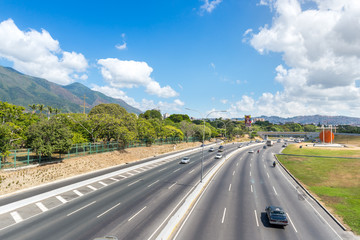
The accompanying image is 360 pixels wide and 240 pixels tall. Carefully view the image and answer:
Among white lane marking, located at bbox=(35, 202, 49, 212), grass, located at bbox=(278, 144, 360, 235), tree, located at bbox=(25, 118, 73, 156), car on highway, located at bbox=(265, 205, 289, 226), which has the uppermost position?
tree, located at bbox=(25, 118, 73, 156)

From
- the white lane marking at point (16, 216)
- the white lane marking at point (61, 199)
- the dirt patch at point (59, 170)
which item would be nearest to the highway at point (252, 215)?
the white lane marking at point (61, 199)

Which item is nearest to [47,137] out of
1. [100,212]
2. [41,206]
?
[41,206]

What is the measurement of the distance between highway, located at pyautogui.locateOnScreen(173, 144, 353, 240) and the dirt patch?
2437 cm

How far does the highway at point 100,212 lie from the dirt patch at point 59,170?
3504 mm

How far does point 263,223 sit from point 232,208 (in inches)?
146

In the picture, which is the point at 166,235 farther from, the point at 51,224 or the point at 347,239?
the point at 347,239

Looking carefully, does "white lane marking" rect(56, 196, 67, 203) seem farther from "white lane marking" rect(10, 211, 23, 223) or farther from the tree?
the tree

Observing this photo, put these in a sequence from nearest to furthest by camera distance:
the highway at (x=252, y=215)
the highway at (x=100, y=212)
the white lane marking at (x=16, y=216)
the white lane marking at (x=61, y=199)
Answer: the highway at (x=100, y=212)
the highway at (x=252, y=215)
the white lane marking at (x=16, y=216)
the white lane marking at (x=61, y=199)

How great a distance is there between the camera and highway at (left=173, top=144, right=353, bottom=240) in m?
15.8

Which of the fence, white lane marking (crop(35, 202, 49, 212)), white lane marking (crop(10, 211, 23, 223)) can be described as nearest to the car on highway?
white lane marking (crop(35, 202, 49, 212))

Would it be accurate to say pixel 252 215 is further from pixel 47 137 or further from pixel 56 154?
pixel 56 154

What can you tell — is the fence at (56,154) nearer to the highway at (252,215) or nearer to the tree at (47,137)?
the tree at (47,137)

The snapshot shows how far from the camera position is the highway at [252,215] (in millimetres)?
15828

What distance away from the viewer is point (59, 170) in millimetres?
32531
